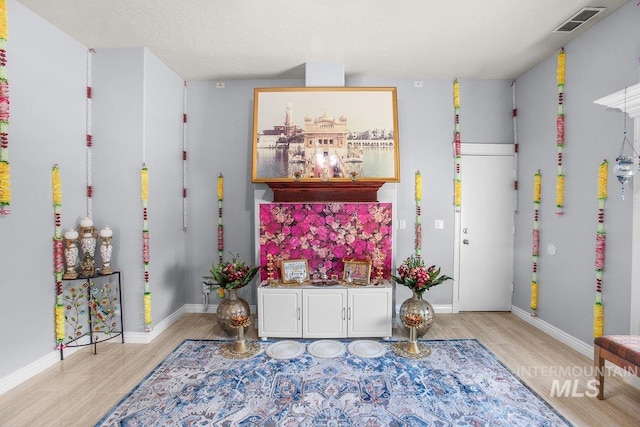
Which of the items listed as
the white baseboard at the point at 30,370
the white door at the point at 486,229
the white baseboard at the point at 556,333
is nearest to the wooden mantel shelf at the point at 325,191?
the white door at the point at 486,229

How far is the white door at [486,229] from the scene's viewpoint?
4.14 metres

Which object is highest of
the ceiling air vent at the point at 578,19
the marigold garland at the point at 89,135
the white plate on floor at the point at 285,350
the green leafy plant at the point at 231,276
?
the ceiling air vent at the point at 578,19

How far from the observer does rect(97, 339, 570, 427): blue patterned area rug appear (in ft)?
7.05

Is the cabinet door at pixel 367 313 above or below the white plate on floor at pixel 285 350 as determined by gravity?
above

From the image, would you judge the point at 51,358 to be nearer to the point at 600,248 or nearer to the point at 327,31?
the point at 327,31

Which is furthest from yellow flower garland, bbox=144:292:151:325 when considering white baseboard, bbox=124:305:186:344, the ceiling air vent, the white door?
the ceiling air vent

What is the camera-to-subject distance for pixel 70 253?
2912 millimetres

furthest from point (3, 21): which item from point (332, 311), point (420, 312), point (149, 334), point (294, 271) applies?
point (420, 312)

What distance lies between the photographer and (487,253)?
4.17m

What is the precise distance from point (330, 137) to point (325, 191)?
0.62 meters

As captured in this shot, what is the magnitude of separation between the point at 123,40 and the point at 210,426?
3522 millimetres

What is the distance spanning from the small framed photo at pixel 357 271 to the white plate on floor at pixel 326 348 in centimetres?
67

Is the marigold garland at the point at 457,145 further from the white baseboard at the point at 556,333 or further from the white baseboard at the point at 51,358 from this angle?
the white baseboard at the point at 51,358

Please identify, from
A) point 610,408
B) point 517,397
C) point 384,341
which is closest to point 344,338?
point 384,341
